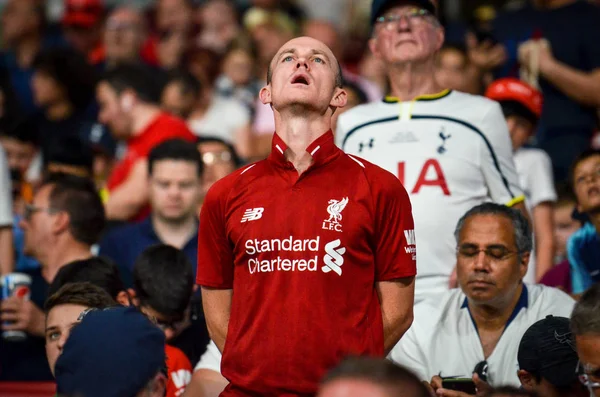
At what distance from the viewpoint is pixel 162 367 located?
412 cm

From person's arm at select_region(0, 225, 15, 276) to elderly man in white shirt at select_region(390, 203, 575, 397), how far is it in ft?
10.6

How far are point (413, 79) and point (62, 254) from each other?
2.45 m

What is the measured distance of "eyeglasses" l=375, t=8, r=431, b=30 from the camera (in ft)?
19.8

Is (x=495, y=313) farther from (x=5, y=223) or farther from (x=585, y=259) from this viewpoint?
(x=5, y=223)

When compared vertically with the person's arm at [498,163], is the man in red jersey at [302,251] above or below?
below

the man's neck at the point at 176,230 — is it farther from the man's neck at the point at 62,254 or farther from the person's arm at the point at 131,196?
the person's arm at the point at 131,196

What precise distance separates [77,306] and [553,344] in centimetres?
210

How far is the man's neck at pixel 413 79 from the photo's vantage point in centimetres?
604

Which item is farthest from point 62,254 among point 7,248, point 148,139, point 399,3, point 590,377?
point 590,377

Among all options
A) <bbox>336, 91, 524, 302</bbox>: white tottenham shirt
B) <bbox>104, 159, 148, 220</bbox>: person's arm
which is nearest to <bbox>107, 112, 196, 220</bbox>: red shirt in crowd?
<bbox>104, 159, 148, 220</bbox>: person's arm

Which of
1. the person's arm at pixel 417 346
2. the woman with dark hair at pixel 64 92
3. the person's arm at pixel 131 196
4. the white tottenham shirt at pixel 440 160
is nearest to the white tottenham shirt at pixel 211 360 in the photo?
the person's arm at pixel 417 346

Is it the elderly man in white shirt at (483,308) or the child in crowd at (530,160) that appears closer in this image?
the elderly man in white shirt at (483,308)

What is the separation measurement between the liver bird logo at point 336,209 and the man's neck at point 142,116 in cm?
500

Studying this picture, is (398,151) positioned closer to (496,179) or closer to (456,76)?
(496,179)
